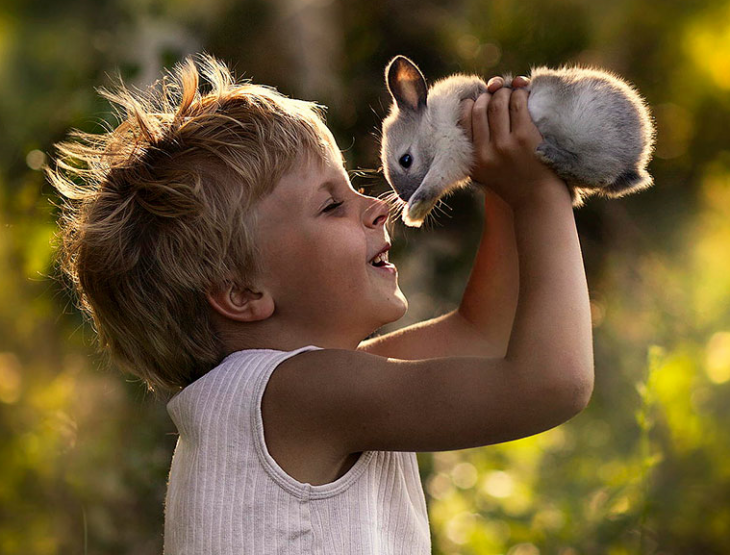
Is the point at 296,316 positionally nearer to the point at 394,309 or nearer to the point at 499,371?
the point at 394,309

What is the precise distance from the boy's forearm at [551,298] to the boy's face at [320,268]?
0.85ft

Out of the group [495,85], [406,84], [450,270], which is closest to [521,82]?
[495,85]

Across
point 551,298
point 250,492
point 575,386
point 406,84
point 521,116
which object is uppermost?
point 406,84

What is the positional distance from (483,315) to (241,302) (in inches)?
18.9

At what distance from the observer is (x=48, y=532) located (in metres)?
2.47

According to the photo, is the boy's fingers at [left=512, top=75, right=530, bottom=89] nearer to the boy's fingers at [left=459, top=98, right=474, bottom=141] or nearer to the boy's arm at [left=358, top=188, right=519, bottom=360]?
the boy's fingers at [left=459, top=98, right=474, bottom=141]

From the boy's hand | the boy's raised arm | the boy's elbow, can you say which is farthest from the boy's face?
the boy's elbow

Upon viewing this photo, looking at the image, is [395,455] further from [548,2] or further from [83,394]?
[548,2]

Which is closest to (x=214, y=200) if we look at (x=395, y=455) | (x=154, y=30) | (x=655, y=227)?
(x=395, y=455)

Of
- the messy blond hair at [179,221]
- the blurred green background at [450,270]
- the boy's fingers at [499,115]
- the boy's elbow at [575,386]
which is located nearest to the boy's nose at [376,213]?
the messy blond hair at [179,221]

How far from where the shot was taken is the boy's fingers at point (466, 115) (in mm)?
1406

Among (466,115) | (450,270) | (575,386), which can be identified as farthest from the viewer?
(450,270)

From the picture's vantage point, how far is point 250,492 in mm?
Result: 1333

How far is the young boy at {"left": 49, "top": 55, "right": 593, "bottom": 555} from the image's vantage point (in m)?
1.23
